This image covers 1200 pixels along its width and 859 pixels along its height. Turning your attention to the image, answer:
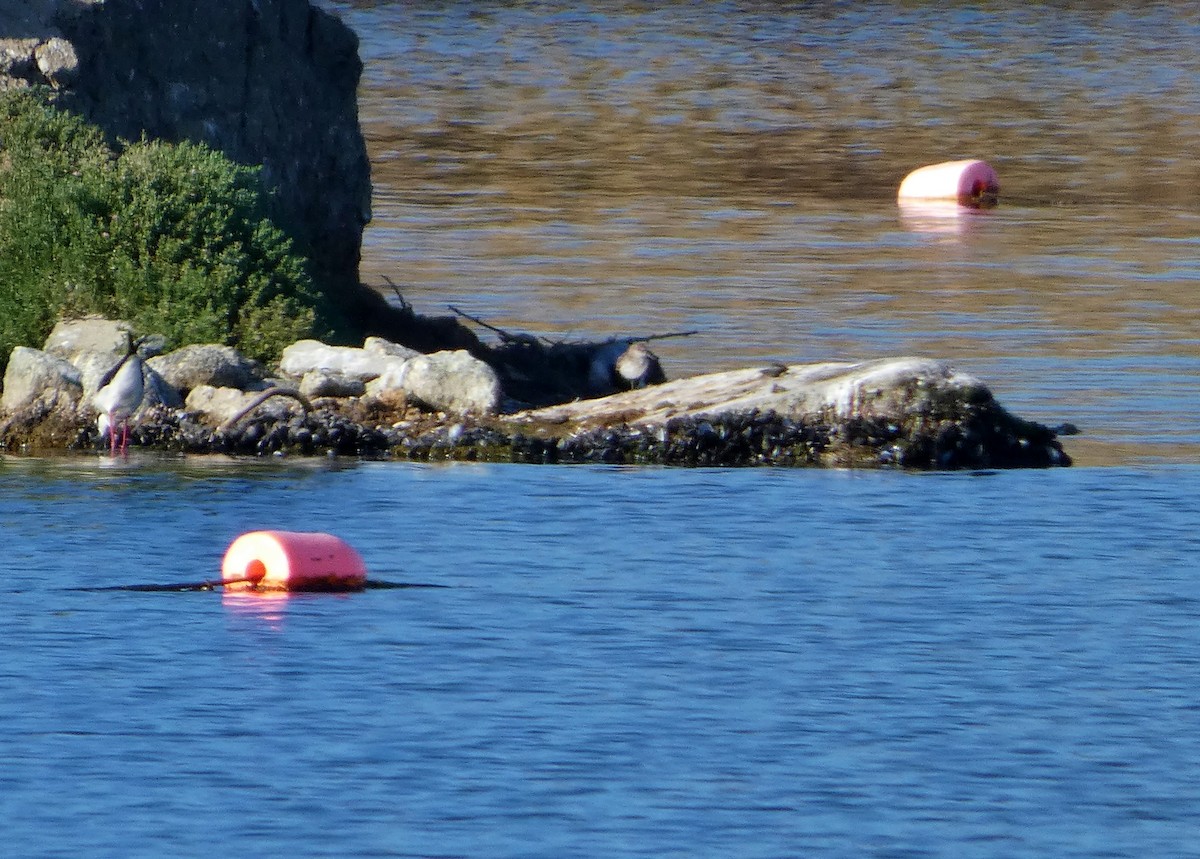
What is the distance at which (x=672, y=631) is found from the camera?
15102 mm

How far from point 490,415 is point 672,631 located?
634 cm

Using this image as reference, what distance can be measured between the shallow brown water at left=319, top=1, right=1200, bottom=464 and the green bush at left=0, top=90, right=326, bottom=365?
452 cm

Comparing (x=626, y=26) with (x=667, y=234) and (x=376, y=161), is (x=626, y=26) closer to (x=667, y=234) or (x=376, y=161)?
(x=376, y=161)

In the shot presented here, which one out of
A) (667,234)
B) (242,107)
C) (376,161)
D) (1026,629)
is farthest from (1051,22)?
(1026,629)

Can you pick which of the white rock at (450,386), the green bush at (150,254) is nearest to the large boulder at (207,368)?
the green bush at (150,254)

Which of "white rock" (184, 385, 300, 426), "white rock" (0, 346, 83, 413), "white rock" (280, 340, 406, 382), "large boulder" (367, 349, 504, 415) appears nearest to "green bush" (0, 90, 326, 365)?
"white rock" (280, 340, 406, 382)

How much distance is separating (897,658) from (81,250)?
31.8 feet

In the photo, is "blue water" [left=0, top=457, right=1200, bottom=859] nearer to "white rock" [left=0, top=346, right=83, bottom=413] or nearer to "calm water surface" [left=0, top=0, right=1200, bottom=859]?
"calm water surface" [left=0, top=0, right=1200, bottom=859]

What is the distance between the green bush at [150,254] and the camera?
21938 millimetres

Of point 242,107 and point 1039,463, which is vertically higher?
point 242,107

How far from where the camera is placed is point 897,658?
14484 millimetres

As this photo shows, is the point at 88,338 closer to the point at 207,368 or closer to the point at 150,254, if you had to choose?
the point at 150,254

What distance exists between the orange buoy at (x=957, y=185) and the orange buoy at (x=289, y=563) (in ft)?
90.6

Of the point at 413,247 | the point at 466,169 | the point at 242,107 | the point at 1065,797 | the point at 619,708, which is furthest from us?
the point at 466,169
